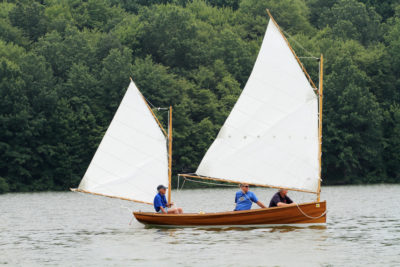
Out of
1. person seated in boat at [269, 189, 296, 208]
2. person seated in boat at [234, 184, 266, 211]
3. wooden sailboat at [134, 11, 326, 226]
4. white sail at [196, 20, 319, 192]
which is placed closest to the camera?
person seated in boat at [234, 184, 266, 211]

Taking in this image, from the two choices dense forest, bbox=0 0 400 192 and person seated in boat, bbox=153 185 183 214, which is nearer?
person seated in boat, bbox=153 185 183 214

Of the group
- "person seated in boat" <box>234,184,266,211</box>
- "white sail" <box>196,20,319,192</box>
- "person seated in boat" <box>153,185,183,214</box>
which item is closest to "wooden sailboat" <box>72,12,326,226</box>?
"white sail" <box>196,20,319,192</box>

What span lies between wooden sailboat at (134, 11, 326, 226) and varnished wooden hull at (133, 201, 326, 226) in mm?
42

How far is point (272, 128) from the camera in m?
35.7

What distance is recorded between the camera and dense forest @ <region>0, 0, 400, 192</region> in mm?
87562

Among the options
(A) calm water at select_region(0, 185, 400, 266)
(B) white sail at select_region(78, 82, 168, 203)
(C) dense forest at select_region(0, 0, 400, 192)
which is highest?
(C) dense forest at select_region(0, 0, 400, 192)

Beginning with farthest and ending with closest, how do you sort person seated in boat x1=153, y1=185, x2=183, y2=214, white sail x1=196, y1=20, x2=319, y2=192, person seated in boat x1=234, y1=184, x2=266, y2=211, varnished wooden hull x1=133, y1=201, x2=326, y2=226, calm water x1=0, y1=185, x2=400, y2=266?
person seated in boat x1=153, y1=185, x2=183, y2=214 → white sail x1=196, y1=20, x2=319, y2=192 → person seated in boat x1=234, y1=184, x2=266, y2=211 → varnished wooden hull x1=133, y1=201, x2=326, y2=226 → calm water x1=0, y1=185, x2=400, y2=266

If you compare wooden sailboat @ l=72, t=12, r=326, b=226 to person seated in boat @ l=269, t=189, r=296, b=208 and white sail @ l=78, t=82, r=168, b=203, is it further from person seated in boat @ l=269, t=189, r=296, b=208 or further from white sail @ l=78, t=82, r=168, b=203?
white sail @ l=78, t=82, r=168, b=203

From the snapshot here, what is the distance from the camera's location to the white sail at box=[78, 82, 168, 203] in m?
38.3

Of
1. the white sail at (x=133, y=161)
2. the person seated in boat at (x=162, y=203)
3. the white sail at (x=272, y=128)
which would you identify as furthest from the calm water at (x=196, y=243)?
the white sail at (x=272, y=128)

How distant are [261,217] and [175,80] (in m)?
67.7

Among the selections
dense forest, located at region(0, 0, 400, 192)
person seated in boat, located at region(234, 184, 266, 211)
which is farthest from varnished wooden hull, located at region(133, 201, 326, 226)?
dense forest, located at region(0, 0, 400, 192)

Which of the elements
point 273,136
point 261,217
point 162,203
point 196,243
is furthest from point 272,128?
point 196,243

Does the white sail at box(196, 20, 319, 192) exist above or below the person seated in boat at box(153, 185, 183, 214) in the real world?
above
